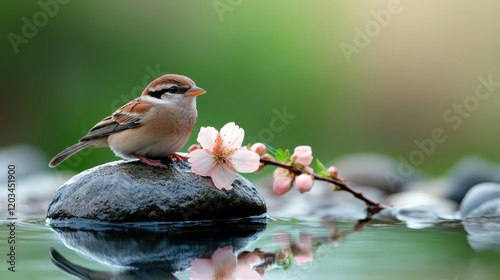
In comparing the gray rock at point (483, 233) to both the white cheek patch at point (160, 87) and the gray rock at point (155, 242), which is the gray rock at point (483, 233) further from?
the white cheek patch at point (160, 87)

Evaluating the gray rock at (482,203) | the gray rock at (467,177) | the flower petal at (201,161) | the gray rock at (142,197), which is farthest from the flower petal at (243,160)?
the gray rock at (467,177)

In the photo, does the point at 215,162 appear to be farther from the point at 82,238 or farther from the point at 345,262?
the point at 345,262

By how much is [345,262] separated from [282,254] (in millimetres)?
403

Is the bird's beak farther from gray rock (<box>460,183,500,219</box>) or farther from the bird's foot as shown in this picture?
gray rock (<box>460,183,500,219</box>)

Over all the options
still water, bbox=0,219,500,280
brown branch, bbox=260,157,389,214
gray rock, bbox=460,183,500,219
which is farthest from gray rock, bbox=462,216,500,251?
brown branch, bbox=260,157,389,214

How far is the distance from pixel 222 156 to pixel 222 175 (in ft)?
0.48

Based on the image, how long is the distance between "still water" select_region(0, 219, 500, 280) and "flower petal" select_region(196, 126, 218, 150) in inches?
22.5

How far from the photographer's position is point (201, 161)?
4922mm

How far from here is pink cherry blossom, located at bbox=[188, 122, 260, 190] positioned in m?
4.87

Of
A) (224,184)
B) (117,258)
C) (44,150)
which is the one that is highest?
(44,150)

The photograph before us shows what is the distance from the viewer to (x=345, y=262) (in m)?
3.57

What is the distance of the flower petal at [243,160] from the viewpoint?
492 centimetres

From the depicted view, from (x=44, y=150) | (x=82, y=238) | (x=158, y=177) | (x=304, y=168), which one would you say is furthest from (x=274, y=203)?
(x=44, y=150)

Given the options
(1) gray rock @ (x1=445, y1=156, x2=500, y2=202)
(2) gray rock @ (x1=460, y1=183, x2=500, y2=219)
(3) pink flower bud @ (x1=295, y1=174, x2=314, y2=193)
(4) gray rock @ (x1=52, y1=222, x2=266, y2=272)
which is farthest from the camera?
(1) gray rock @ (x1=445, y1=156, x2=500, y2=202)
